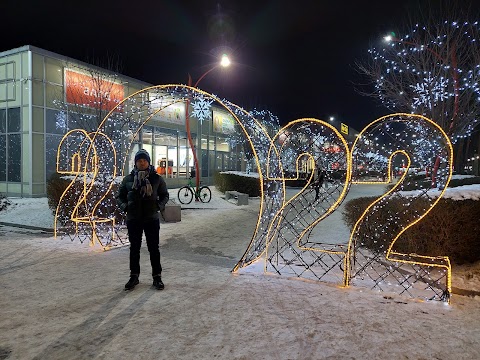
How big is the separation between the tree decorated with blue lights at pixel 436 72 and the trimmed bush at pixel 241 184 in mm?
7699

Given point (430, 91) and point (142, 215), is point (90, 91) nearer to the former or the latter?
point (430, 91)

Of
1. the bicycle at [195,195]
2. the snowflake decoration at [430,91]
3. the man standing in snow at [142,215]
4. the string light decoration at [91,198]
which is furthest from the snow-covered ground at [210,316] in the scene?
Result: the bicycle at [195,195]

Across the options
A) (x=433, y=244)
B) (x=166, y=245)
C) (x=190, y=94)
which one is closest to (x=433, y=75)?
(x=433, y=244)

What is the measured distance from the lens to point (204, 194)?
15.6 m

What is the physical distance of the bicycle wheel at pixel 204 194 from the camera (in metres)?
15.5

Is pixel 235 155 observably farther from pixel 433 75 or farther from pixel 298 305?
pixel 298 305

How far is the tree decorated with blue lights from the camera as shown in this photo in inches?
397

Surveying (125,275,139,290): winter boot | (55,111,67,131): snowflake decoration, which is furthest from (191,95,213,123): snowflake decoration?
(55,111,67,131): snowflake decoration

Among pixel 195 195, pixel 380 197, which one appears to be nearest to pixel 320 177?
pixel 380 197

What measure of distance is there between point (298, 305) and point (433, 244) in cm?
260

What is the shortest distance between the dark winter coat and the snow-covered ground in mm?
950

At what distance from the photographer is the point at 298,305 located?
422 centimetres

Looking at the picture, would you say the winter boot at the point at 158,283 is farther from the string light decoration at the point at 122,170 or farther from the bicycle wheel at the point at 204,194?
the bicycle wheel at the point at 204,194

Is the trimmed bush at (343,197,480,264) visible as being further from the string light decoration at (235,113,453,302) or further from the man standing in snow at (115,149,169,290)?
the man standing in snow at (115,149,169,290)
